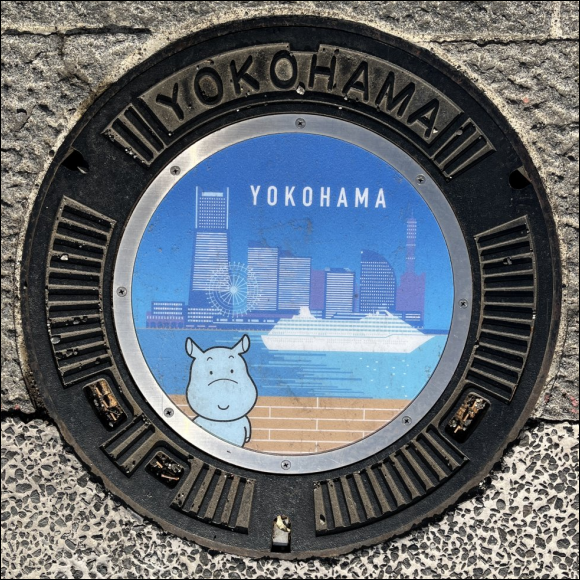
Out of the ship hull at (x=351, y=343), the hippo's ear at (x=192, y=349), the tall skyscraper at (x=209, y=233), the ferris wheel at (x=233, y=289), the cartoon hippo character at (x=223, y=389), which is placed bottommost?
the cartoon hippo character at (x=223, y=389)

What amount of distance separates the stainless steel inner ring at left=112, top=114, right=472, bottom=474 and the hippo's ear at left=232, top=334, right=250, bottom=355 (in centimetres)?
28

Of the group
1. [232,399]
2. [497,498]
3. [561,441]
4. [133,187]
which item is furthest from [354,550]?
[133,187]

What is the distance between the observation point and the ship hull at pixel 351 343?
2.04 meters

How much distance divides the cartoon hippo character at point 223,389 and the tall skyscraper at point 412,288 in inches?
21.1

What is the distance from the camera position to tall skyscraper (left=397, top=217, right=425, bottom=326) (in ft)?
6.67

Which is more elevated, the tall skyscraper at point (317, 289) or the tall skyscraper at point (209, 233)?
the tall skyscraper at point (209, 233)

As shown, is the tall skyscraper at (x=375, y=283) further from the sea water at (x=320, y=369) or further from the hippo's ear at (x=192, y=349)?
the hippo's ear at (x=192, y=349)

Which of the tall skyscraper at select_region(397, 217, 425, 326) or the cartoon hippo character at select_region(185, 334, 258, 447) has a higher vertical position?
the tall skyscraper at select_region(397, 217, 425, 326)

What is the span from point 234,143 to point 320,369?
80 cm

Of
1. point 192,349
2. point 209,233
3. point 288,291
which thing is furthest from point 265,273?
point 192,349

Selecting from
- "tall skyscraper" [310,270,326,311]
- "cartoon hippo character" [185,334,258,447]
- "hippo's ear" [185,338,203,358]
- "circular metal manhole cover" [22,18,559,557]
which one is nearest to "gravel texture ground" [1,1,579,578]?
→ "circular metal manhole cover" [22,18,559,557]

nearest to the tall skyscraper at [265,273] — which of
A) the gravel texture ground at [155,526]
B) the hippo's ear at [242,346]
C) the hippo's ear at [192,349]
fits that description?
the hippo's ear at [242,346]

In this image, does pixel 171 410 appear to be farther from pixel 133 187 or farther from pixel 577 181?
pixel 577 181

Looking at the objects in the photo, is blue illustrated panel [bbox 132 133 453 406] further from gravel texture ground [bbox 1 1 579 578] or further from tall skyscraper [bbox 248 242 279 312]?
gravel texture ground [bbox 1 1 579 578]
